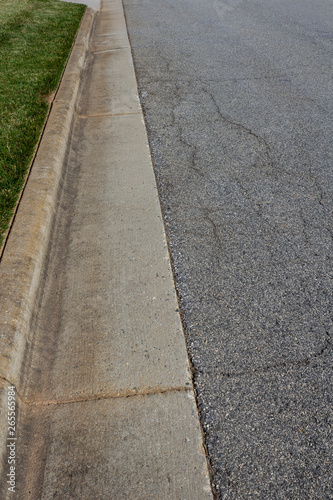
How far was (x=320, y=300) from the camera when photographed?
2609 millimetres

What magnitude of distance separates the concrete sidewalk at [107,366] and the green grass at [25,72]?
44 centimetres

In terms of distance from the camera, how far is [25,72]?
20.1 ft

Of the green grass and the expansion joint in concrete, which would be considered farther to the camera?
the green grass

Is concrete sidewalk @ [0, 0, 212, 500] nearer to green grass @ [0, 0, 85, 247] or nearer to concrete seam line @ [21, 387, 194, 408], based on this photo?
concrete seam line @ [21, 387, 194, 408]

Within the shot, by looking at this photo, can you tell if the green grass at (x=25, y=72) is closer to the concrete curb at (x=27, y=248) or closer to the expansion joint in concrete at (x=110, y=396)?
the concrete curb at (x=27, y=248)

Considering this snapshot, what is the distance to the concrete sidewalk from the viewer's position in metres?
1.84

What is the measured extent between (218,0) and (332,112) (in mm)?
8297

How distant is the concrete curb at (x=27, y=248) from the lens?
2.20 m

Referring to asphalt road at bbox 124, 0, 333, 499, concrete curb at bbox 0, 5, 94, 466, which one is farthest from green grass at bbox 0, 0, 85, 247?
asphalt road at bbox 124, 0, 333, 499

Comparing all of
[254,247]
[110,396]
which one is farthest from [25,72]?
[110,396]

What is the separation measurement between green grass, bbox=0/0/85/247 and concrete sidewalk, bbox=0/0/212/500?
1.44 ft

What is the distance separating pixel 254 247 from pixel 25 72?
15.2 ft

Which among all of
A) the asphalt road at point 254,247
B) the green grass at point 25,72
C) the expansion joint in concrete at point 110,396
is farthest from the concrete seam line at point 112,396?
the green grass at point 25,72

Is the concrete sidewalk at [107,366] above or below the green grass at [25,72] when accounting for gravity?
below
